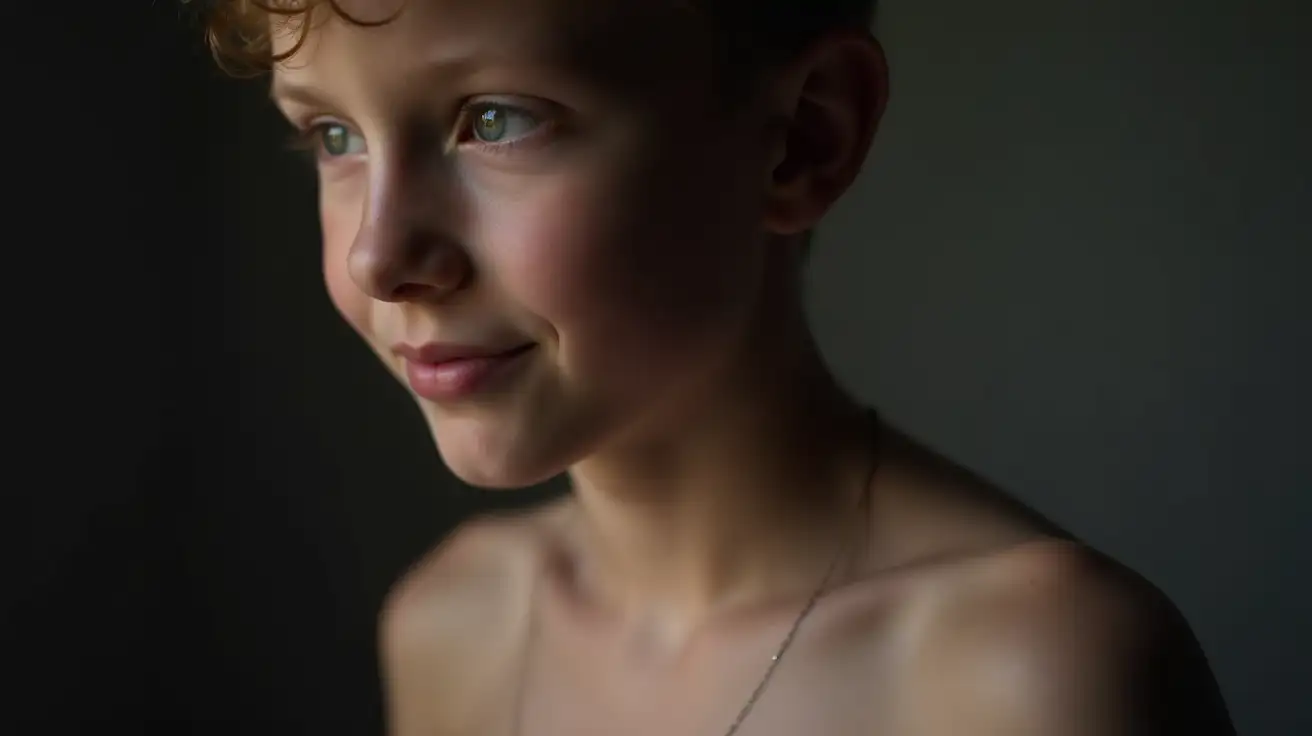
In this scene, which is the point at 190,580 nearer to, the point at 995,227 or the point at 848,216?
the point at 848,216

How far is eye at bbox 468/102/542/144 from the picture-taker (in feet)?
1.90

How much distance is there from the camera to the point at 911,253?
1.09 meters

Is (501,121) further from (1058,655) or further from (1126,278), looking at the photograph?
(1126,278)

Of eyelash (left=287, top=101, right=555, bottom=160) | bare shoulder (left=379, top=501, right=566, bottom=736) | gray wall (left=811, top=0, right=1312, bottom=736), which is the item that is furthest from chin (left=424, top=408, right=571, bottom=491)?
gray wall (left=811, top=0, right=1312, bottom=736)

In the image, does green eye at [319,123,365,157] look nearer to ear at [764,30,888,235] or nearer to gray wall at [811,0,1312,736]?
ear at [764,30,888,235]

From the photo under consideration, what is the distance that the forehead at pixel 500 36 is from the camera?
552 millimetres

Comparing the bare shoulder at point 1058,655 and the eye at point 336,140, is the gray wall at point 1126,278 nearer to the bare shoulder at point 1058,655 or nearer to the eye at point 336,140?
the bare shoulder at point 1058,655

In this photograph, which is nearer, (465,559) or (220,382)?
(465,559)

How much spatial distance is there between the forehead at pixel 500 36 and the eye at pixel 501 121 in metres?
0.03

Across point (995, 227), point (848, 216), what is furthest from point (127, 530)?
point (995, 227)

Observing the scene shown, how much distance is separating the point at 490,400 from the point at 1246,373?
0.61 m

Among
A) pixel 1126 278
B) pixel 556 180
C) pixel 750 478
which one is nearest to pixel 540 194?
pixel 556 180

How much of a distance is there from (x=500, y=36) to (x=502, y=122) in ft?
0.14

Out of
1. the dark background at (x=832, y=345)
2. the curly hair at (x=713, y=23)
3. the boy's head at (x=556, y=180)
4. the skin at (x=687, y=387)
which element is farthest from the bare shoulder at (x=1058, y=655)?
the dark background at (x=832, y=345)
